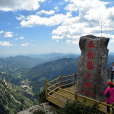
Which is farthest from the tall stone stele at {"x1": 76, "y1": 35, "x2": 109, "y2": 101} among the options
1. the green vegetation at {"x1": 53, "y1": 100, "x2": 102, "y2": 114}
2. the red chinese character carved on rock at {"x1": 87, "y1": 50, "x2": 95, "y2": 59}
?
the green vegetation at {"x1": 53, "y1": 100, "x2": 102, "y2": 114}

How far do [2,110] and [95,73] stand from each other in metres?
89.5

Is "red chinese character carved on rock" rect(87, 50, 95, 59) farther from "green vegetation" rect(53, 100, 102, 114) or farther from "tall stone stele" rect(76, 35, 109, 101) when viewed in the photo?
"green vegetation" rect(53, 100, 102, 114)

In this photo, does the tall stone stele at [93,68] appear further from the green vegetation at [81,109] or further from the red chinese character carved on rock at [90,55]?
the green vegetation at [81,109]

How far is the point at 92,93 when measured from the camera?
8.17 m

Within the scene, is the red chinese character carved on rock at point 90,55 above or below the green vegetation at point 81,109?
above

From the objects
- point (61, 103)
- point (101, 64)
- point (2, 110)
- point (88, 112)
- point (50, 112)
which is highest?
point (101, 64)

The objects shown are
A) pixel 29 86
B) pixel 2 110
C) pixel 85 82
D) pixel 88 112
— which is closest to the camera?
pixel 88 112

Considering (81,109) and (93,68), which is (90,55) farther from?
(81,109)

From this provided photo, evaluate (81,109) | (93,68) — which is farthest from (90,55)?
(81,109)

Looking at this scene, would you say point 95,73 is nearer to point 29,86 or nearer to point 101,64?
point 101,64

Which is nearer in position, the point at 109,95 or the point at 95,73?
the point at 109,95

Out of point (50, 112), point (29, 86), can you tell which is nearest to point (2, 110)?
point (50, 112)

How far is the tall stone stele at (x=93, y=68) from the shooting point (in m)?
7.97

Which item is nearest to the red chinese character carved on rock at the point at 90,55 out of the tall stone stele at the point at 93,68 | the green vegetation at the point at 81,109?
the tall stone stele at the point at 93,68
